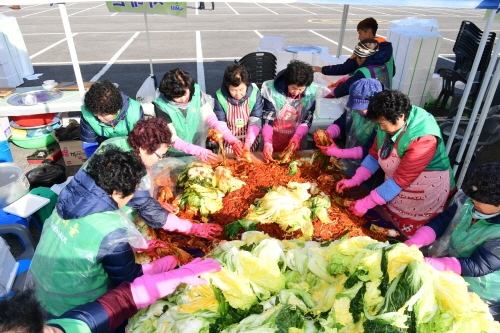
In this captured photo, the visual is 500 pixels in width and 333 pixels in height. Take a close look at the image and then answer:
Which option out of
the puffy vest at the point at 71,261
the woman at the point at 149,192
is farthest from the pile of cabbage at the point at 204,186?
the puffy vest at the point at 71,261

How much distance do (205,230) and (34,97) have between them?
492 centimetres

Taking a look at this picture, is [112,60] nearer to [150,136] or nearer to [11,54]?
[11,54]

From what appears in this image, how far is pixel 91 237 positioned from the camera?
1.79 metres

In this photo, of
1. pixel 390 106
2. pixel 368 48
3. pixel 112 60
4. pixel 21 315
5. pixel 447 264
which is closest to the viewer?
pixel 21 315

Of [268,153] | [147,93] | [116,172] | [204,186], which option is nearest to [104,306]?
[116,172]

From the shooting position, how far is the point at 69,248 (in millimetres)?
1814

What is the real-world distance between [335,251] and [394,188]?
3.46 ft

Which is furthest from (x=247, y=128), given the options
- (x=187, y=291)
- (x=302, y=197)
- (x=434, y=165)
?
(x=187, y=291)

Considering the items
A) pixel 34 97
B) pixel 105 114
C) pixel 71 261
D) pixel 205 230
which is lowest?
pixel 34 97

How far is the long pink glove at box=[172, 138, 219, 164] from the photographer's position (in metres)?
3.39

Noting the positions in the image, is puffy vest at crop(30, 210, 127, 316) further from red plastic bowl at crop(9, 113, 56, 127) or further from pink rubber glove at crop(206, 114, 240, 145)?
red plastic bowl at crop(9, 113, 56, 127)

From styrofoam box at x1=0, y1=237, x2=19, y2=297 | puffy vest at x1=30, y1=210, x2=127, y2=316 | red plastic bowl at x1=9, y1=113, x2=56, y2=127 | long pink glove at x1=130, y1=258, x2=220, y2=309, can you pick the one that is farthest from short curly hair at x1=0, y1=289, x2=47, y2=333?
red plastic bowl at x1=9, y1=113, x2=56, y2=127

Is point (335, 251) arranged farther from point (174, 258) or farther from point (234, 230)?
point (174, 258)

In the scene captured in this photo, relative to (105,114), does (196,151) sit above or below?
below
